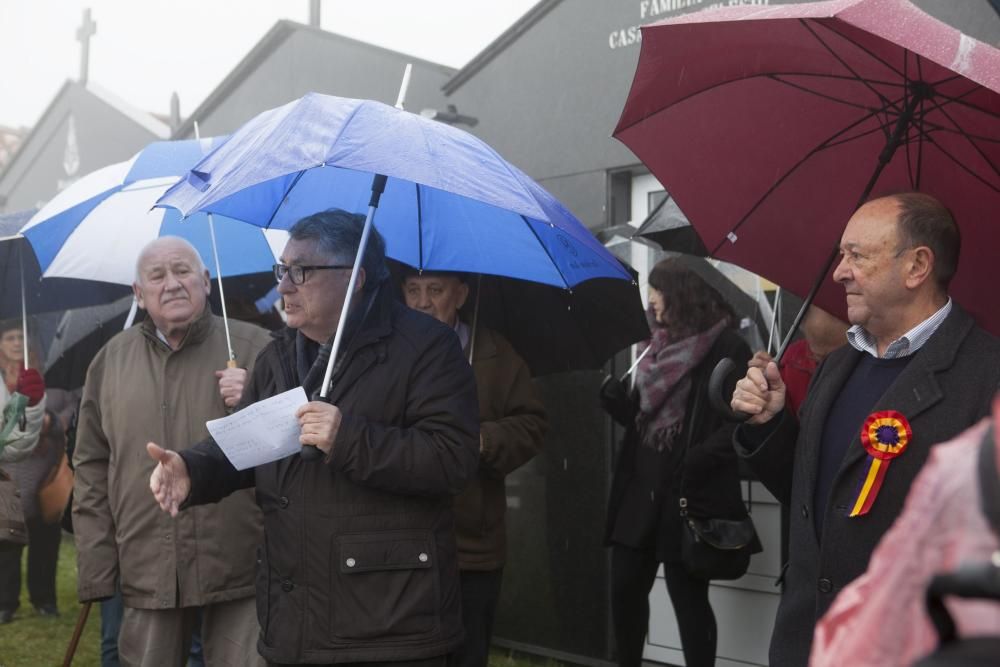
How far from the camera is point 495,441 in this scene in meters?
4.60

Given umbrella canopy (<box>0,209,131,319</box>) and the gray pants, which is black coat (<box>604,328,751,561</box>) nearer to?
the gray pants

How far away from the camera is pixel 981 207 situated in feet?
11.8

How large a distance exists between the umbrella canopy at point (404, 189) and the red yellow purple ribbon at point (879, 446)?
1043mm

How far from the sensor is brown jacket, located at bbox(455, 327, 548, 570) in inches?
180

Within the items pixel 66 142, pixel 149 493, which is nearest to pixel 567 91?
pixel 149 493

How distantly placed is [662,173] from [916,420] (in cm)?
138

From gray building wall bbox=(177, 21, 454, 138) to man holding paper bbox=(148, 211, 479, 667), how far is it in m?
3.96

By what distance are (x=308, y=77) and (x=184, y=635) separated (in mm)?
5057

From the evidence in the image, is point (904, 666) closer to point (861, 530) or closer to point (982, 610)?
point (982, 610)

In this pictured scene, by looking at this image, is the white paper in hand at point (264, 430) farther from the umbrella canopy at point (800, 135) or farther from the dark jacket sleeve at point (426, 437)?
the umbrella canopy at point (800, 135)

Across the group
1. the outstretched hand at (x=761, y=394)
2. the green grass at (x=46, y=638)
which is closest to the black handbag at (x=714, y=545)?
the outstretched hand at (x=761, y=394)

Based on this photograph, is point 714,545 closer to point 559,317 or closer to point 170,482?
point 559,317

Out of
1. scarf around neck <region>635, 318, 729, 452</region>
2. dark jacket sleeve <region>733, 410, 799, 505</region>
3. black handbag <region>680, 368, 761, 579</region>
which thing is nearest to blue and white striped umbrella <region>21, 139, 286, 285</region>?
scarf around neck <region>635, 318, 729, 452</region>

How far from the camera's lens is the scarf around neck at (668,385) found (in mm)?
5406
